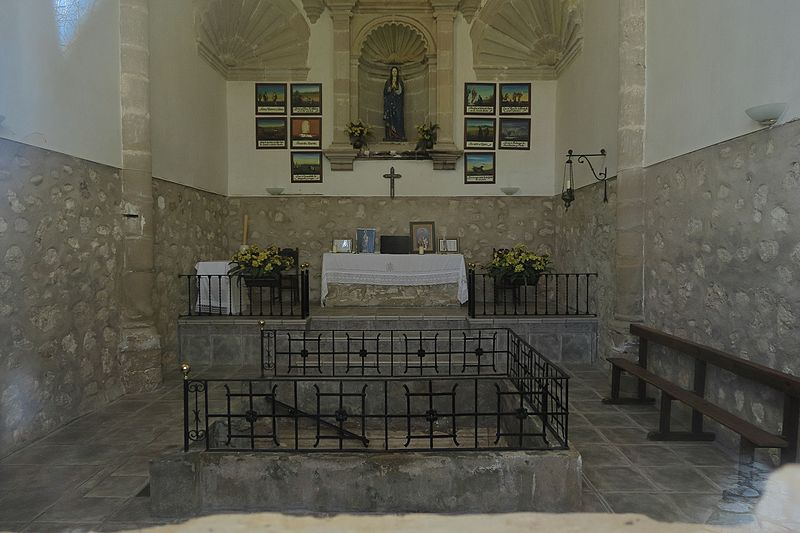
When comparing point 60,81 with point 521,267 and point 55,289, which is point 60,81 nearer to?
point 55,289

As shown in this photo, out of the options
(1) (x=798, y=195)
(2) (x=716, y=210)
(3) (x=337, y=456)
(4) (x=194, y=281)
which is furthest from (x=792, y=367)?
(4) (x=194, y=281)

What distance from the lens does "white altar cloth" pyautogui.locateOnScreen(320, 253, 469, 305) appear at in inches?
294

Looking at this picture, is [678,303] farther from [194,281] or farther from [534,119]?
[194,281]

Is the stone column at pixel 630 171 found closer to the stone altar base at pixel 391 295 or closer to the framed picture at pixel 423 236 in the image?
the stone altar base at pixel 391 295

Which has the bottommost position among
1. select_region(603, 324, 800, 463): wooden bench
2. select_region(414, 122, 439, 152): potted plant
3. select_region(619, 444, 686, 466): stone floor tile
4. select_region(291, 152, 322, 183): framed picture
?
select_region(619, 444, 686, 466): stone floor tile

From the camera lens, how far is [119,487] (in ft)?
10.3

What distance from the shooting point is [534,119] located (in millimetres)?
9023

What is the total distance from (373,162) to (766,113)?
6652mm

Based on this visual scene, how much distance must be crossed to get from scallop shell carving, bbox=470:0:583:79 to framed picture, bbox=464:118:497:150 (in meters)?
0.82

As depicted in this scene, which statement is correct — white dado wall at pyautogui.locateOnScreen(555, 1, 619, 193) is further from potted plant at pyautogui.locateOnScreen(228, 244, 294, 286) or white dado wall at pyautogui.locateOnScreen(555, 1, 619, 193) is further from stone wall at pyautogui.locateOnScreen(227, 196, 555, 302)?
potted plant at pyautogui.locateOnScreen(228, 244, 294, 286)

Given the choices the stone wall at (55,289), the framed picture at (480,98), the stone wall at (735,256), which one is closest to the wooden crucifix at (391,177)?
the framed picture at (480,98)

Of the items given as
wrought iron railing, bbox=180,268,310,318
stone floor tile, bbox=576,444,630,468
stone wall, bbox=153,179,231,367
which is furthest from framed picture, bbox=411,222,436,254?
stone floor tile, bbox=576,444,630,468

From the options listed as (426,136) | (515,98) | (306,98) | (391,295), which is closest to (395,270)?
(391,295)

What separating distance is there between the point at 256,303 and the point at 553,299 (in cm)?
511
